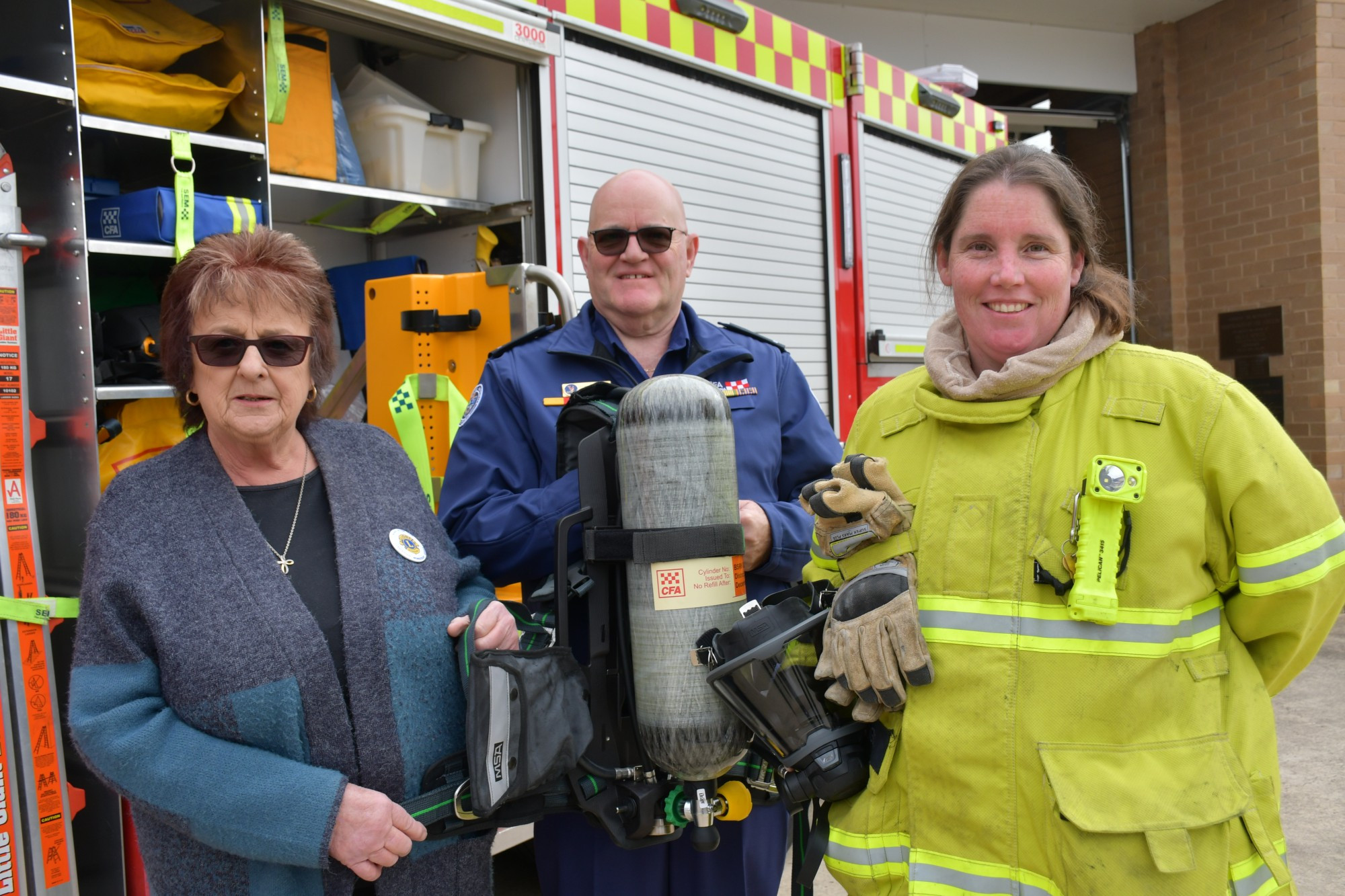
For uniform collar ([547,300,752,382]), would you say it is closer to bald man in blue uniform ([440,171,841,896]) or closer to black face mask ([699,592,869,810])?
bald man in blue uniform ([440,171,841,896])

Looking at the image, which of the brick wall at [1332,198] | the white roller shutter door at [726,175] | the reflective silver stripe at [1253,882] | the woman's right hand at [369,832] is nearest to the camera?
the reflective silver stripe at [1253,882]

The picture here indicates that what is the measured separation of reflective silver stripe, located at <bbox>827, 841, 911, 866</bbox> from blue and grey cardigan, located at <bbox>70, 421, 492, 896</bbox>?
635mm

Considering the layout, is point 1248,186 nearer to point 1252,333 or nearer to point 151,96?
point 1252,333

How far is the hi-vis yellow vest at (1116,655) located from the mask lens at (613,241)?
0.88 metres

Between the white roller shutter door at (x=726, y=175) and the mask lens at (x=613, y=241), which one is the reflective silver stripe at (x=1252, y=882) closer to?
the mask lens at (x=613, y=241)

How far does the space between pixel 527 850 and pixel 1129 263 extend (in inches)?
305

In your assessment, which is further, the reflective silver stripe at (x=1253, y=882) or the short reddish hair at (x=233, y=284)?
the short reddish hair at (x=233, y=284)

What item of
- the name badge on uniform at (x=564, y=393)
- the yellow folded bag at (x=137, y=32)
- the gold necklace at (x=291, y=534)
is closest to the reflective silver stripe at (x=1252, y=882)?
the name badge on uniform at (x=564, y=393)

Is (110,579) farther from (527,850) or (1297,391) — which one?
(1297,391)

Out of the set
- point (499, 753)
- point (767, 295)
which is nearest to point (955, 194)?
point (499, 753)

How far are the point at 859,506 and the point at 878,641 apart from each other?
0.65ft

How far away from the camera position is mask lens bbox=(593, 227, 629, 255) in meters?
2.14

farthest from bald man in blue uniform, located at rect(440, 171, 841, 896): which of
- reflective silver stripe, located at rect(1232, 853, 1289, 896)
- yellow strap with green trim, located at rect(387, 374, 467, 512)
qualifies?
reflective silver stripe, located at rect(1232, 853, 1289, 896)

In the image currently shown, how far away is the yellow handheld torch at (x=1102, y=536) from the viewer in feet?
4.48
